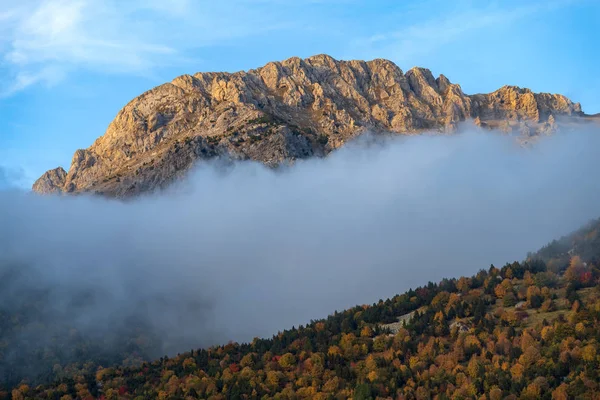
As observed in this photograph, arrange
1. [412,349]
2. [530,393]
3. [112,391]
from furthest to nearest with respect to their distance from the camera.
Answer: [112,391] < [412,349] < [530,393]

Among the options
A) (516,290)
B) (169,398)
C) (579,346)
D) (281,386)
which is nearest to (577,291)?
(516,290)

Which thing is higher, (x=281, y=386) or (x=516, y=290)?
(x=516, y=290)

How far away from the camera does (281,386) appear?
7121 inches

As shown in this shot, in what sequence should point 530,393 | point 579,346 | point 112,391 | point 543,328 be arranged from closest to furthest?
point 530,393
point 579,346
point 543,328
point 112,391

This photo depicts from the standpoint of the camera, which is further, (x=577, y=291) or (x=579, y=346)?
(x=577, y=291)

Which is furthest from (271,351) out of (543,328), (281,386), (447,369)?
(543,328)

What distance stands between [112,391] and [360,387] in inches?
2522

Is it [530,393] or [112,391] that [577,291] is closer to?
[530,393]

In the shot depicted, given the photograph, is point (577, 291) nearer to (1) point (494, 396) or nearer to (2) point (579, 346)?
(2) point (579, 346)

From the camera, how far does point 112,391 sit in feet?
636

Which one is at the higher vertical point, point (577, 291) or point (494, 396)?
point (577, 291)

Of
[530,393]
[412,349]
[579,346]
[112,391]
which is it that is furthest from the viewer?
[112,391]

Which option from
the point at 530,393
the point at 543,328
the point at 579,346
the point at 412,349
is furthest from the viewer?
the point at 412,349

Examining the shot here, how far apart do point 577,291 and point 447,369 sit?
42348 mm
